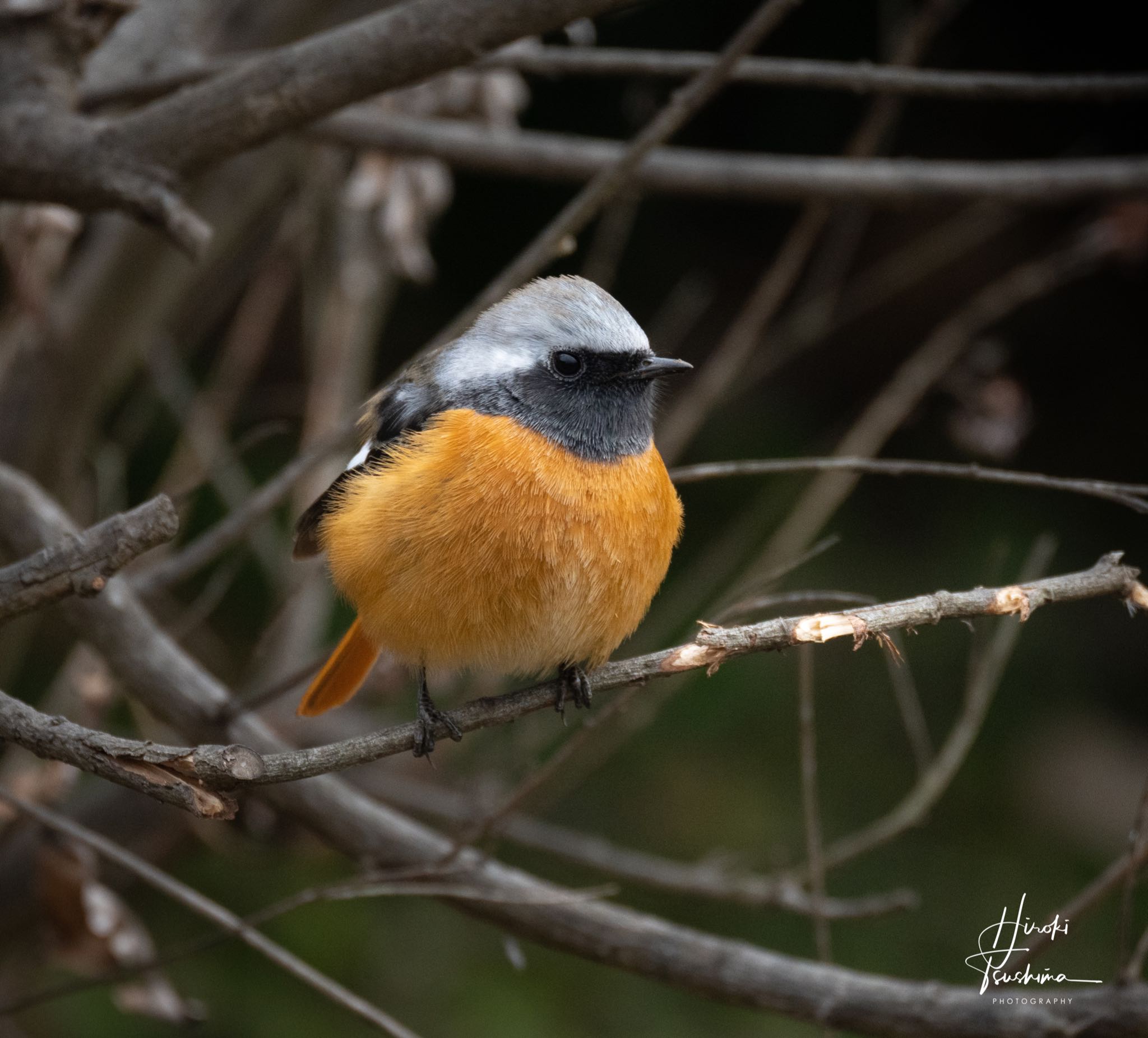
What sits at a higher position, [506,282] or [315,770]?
[506,282]

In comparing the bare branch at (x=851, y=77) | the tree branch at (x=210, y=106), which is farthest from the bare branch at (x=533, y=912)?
the bare branch at (x=851, y=77)

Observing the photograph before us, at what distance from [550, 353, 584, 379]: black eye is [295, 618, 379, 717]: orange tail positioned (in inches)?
31.9

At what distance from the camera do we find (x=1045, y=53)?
5.07 metres

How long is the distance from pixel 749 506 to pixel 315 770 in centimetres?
363

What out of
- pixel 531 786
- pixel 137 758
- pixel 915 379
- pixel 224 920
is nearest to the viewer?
pixel 137 758

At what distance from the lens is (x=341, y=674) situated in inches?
121

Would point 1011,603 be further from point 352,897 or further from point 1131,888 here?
point 352,897

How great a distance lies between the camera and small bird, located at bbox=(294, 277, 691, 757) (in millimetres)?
2527

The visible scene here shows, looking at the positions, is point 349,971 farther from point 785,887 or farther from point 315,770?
point 315,770

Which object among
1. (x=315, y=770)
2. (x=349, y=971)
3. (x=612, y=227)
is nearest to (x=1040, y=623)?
(x=612, y=227)

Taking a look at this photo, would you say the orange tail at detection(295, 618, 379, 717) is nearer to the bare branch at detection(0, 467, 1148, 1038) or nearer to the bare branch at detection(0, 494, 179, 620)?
the bare branch at detection(0, 467, 1148, 1038)

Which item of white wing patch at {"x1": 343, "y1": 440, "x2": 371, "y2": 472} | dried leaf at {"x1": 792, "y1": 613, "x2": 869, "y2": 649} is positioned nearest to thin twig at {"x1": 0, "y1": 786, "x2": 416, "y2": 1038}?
white wing patch at {"x1": 343, "y1": 440, "x2": 371, "y2": 472}

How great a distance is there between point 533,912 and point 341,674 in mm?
762

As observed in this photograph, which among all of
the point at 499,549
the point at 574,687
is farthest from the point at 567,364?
the point at 574,687
